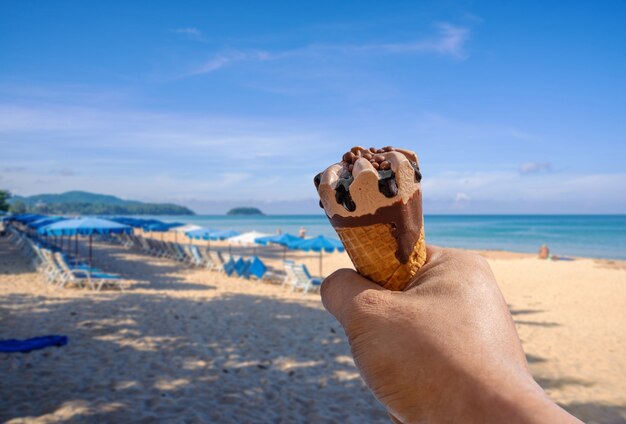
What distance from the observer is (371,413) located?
477cm

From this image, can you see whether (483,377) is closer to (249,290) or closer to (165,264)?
(249,290)

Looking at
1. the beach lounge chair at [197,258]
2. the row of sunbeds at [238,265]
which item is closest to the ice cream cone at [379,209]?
the row of sunbeds at [238,265]

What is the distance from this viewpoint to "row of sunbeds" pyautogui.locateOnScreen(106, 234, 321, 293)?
13109mm

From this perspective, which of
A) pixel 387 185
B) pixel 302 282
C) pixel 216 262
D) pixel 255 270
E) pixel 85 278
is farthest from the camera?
pixel 216 262

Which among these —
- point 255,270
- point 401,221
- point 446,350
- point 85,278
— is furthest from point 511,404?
point 255,270

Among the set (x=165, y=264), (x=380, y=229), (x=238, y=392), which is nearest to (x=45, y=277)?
(x=165, y=264)

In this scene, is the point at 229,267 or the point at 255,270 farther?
the point at 229,267

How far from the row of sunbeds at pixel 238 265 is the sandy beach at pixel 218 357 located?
531 mm

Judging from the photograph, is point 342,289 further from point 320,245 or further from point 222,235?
point 222,235

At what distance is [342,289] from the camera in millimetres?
1466

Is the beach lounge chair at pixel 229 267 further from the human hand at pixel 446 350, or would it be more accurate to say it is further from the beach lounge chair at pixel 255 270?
the human hand at pixel 446 350

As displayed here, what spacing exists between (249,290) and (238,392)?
8.04 m

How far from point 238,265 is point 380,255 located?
14347 millimetres

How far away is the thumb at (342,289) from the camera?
54.6 inches
